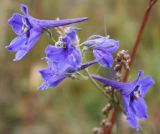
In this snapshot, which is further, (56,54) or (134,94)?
(134,94)

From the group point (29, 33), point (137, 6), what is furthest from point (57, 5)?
point (29, 33)

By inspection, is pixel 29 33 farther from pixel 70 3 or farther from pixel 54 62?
pixel 70 3

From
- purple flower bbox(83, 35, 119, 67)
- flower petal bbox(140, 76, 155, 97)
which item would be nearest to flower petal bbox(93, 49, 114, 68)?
purple flower bbox(83, 35, 119, 67)

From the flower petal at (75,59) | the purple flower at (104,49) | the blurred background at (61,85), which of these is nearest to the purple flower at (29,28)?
the purple flower at (104,49)

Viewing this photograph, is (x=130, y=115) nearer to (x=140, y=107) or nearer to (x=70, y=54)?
(x=140, y=107)

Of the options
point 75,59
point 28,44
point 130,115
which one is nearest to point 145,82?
point 130,115

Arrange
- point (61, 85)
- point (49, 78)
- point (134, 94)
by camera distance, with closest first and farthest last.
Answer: point (49, 78) → point (134, 94) → point (61, 85)

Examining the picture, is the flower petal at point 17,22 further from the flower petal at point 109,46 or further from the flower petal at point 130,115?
the flower petal at point 130,115
